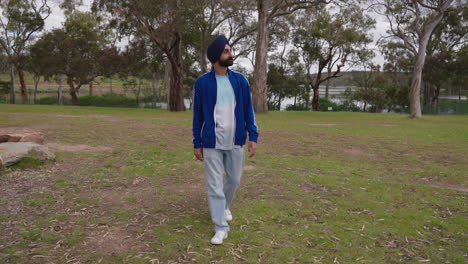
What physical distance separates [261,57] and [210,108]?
68.4ft

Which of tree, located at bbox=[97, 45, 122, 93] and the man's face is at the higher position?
tree, located at bbox=[97, 45, 122, 93]

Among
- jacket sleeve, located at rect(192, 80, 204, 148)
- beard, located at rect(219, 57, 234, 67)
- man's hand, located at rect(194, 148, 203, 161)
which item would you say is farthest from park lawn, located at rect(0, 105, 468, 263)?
beard, located at rect(219, 57, 234, 67)

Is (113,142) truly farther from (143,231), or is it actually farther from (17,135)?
(143,231)

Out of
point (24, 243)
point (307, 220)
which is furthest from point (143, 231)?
point (307, 220)

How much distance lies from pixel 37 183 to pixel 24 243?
225 cm

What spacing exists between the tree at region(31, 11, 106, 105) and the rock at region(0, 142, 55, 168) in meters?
33.3

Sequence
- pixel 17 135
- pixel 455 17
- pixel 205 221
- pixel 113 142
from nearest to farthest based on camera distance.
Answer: pixel 205 221 → pixel 17 135 → pixel 113 142 → pixel 455 17

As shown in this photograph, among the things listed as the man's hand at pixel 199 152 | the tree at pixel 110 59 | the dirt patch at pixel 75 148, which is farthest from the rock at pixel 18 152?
the tree at pixel 110 59

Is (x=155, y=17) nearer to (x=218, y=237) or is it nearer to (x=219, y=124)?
(x=219, y=124)

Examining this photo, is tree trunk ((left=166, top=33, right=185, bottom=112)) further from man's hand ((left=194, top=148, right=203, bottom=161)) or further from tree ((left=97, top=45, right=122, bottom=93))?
man's hand ((left=194, top=148, right=203, bottom=161))

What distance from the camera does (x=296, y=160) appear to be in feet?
26.2

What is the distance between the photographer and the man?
370 centimetres

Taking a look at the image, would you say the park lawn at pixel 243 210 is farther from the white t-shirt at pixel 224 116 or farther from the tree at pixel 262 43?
the tree at pixel 262 43

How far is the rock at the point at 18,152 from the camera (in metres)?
6.13
